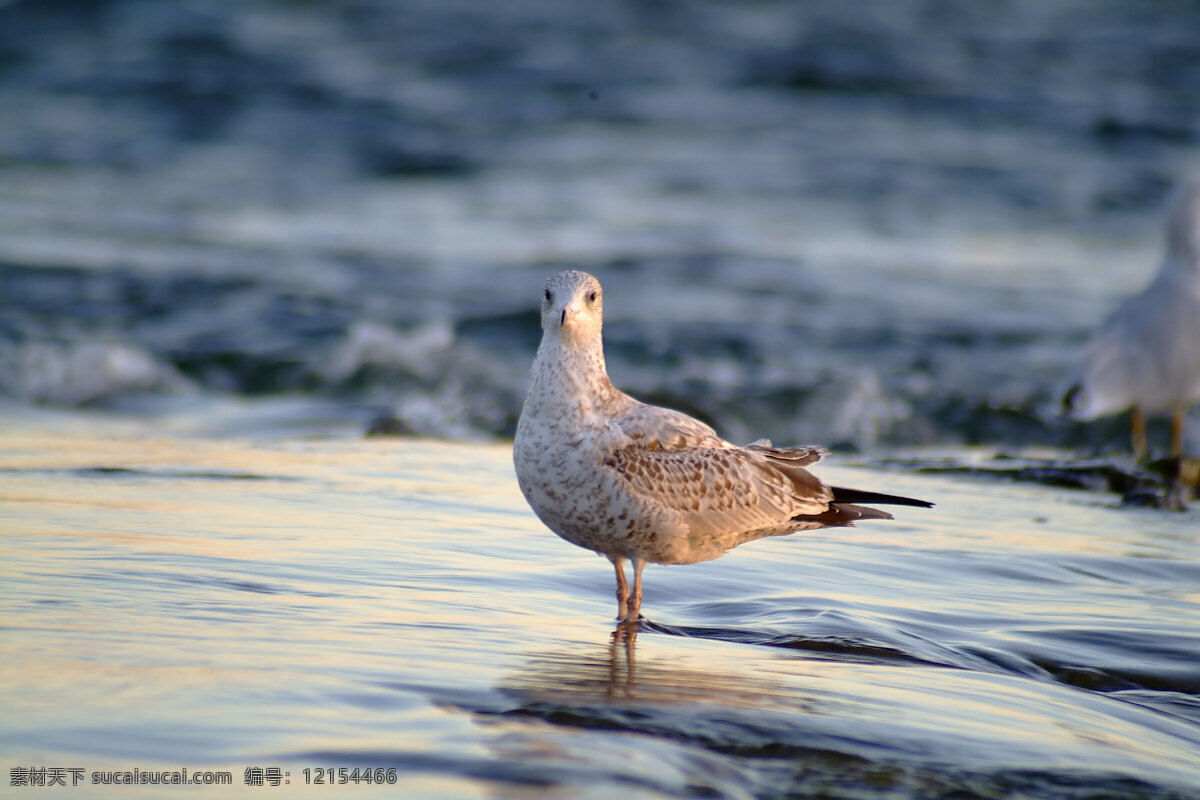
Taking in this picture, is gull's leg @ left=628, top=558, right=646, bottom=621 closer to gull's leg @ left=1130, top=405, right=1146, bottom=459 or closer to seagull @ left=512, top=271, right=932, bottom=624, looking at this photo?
seagull @ left=512, top=271, right=932, bottom=624

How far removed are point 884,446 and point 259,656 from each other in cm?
712

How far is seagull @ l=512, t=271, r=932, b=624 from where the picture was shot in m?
4.35

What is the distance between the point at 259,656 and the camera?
3.54m

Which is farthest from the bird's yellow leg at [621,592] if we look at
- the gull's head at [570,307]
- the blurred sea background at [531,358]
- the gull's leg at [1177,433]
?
the gull's leg at [1177,433]

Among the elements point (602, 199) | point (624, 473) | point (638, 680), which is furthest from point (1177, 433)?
point (602, 199)

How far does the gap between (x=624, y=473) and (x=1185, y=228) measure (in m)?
6.80

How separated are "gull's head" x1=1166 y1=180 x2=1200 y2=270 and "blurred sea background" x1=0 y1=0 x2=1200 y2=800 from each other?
1.47 metres

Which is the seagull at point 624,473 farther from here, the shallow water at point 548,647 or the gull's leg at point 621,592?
Answer: the shallow water at point 548,647

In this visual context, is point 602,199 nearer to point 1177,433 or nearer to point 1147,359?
point 1177,433

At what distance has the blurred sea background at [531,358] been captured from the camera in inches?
130

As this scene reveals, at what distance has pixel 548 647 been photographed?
4.03m

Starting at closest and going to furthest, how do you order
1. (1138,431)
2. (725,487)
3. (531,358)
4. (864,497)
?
(725,487)
(864,497)
(1138,431)
(531,358)

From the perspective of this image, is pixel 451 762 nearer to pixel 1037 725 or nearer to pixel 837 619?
pixel 1037 725

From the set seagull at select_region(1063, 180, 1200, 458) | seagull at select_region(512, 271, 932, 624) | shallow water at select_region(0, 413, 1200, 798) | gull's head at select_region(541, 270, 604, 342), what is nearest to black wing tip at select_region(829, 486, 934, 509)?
seagull at select_region(512, 271, 932, 624)
